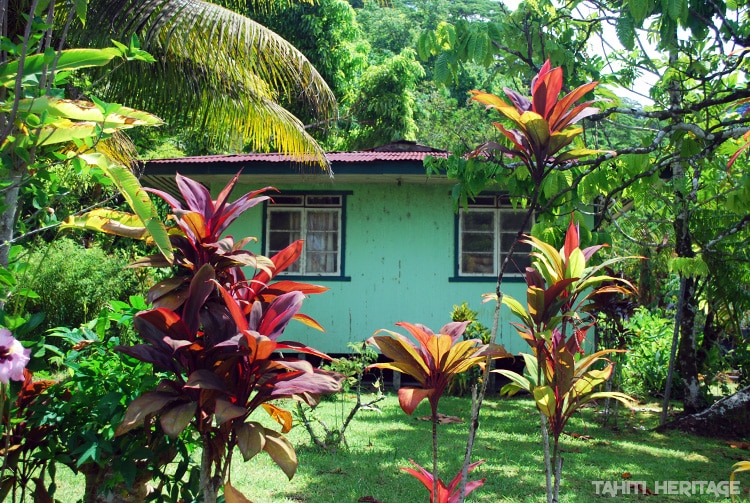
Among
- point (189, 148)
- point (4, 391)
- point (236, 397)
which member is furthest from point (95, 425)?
point (189, 148)

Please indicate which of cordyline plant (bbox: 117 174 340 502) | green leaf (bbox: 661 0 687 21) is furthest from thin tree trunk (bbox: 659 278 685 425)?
cordyline plant (bbox: 117 174 340 502)

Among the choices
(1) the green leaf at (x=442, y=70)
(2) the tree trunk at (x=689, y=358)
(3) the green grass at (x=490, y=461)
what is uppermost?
(1) the green leaf at (x=442, y=70)

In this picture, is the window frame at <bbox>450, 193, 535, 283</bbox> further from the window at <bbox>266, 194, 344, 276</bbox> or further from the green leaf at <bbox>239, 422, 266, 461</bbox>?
the green leaf at <bbox>239, 422, 266, 461</bbox>

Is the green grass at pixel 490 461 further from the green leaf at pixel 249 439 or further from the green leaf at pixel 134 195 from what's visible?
the green leaf at pixel 134 195

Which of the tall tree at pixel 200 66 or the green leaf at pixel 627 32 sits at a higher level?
the tall tree at pixel 200 66

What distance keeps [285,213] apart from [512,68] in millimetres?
5750

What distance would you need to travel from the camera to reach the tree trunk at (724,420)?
269 inches

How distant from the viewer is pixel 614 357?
8.02 metres

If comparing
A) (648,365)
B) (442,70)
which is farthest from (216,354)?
(648,365)

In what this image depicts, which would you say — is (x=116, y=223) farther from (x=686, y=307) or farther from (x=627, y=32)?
(x=686, y=307)

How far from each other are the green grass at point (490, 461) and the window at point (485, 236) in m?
2.82

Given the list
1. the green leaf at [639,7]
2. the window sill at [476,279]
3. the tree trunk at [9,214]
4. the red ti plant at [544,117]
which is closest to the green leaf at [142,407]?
the tree trunk at [9,214]

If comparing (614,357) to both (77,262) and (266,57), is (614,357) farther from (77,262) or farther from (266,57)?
(77,262)

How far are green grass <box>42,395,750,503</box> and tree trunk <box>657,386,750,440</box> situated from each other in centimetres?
15
